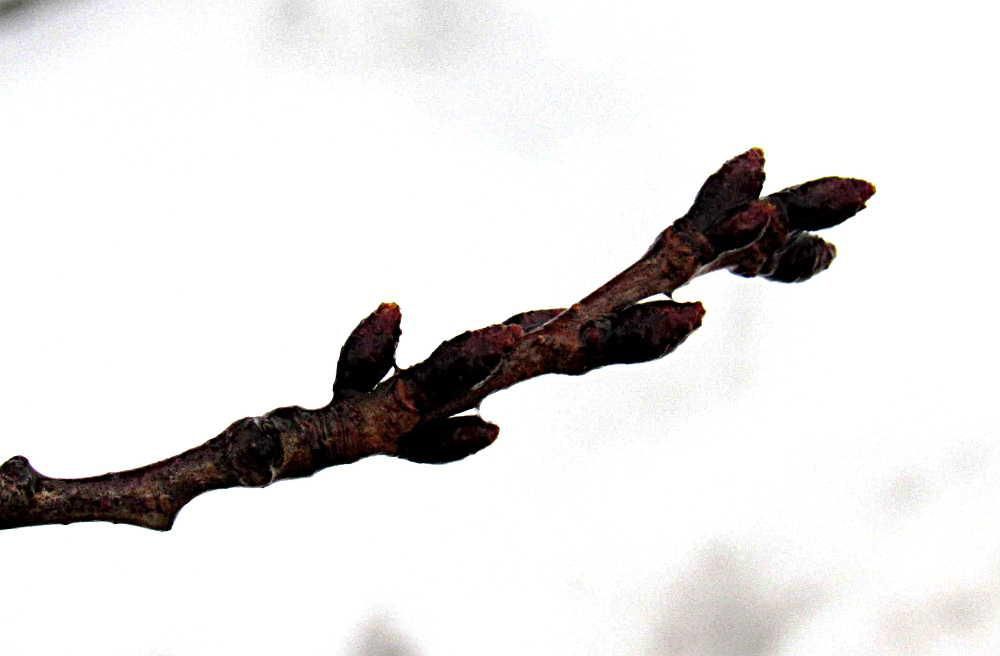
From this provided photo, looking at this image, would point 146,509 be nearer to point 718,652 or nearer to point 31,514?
point 31,514

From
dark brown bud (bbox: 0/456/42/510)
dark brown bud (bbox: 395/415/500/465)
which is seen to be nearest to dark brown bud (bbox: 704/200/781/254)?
dark brown bud (bbox: 395/415/500/465)

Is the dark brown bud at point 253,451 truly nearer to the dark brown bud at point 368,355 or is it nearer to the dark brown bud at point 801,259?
the dark brown bud at point 368,355

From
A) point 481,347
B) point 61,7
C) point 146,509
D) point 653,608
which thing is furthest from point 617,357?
point 61,7

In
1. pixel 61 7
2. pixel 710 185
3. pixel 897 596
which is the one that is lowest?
pixel 897 596

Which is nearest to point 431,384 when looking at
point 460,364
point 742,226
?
point 460,364

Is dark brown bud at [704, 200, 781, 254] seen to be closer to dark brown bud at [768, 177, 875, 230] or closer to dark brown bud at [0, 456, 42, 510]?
dark brown bud at [768, 177, 875, 230]

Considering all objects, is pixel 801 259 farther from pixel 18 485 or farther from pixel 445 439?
pixel 18 485

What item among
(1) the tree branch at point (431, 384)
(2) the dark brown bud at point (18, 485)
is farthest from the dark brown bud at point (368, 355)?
(2) the dark brown bud at point (18, 485)
